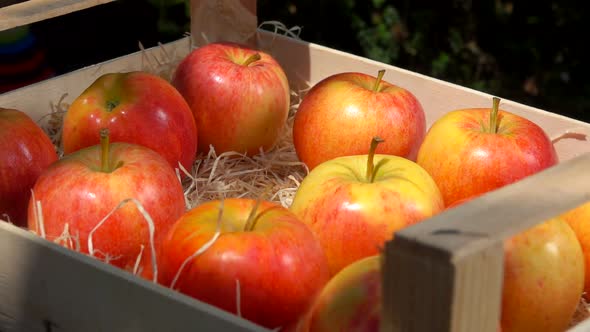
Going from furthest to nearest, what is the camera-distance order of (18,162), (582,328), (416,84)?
(416,84) → (18,162) → (582,328)

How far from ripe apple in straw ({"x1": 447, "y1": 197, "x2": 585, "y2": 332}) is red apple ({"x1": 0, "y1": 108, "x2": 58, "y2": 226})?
659 millimetres

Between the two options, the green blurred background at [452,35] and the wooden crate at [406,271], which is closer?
the wooden crate at [406,271]

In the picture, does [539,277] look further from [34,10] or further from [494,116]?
[34,10]

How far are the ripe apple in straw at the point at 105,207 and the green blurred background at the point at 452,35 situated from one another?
1560 millimetres

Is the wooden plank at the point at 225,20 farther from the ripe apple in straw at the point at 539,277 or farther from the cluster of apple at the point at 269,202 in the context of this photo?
the ripe apple in straw at the point at 539,277

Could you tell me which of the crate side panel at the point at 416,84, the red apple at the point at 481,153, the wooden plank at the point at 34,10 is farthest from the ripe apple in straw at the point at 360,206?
the wooden plank at the point at 34,10

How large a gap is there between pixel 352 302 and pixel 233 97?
671 millimetres

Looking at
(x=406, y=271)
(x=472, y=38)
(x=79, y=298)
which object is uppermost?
(x=406, y=271)

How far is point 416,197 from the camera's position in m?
1.20

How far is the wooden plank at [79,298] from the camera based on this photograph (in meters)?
0.94

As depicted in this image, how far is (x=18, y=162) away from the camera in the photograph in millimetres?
1334

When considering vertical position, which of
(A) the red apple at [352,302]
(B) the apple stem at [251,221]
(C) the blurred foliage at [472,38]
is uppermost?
(B) the apple stem at [251,221]

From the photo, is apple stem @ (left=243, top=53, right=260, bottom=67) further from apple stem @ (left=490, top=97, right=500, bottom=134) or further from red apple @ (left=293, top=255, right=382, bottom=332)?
red apple @ (left=293, top=255, right=382, bottom=332)

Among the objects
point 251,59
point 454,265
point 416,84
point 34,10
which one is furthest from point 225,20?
point 454,265
